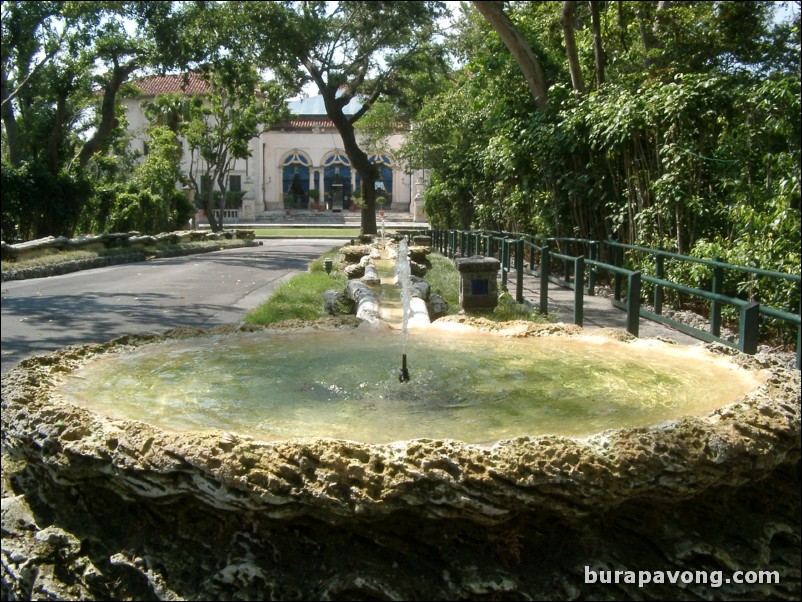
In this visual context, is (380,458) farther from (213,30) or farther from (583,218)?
(213,30)

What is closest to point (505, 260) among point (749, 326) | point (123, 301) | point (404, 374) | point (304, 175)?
point (123, 301)

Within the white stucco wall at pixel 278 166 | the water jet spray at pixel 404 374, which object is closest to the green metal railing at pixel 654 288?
the water jet spray at pixel 404 374

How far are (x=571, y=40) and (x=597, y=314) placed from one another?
5.62 meters

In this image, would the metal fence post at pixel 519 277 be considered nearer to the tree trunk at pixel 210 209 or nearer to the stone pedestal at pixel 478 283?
the stone pedestal at pixel 478 283

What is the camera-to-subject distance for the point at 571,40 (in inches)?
506

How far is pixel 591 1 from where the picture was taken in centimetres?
1294

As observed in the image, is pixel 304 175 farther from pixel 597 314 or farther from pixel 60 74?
pixel 597 314

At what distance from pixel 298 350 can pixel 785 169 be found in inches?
201

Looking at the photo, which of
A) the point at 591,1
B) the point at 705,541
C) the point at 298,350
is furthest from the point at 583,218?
the point at 705,541

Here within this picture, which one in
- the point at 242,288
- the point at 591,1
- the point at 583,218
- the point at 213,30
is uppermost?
the point at 213,30

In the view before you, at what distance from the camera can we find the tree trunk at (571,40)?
1245 cm

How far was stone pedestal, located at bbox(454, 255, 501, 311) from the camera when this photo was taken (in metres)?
9.35

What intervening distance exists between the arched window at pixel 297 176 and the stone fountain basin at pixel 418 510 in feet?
213

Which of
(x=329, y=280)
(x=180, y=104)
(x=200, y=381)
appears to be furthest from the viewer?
(x=180, y=104)
